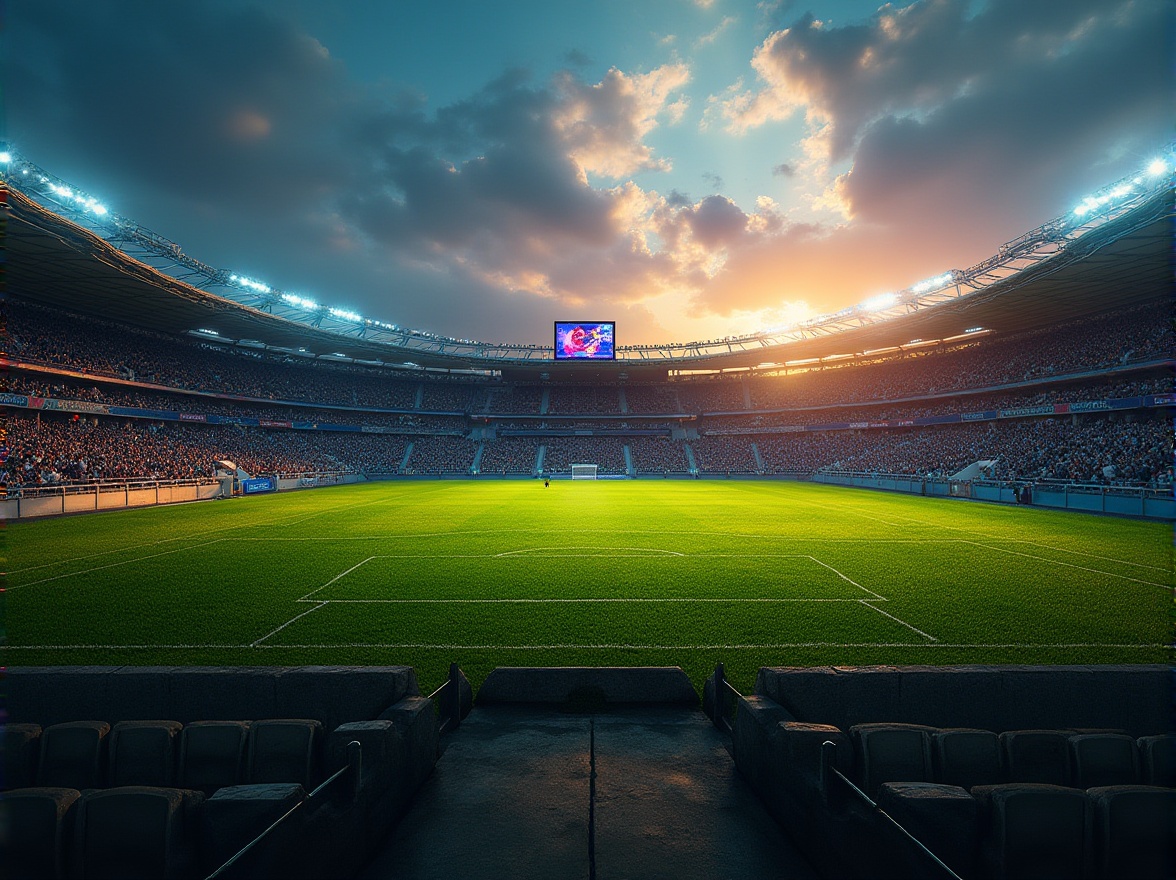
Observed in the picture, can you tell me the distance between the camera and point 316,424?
5869 centimetres

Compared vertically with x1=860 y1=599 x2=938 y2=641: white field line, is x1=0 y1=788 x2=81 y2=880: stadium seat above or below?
Result: above

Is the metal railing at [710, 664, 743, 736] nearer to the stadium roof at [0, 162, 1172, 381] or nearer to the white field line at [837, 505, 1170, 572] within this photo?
the white field line at [837, 505, 1170, 572]

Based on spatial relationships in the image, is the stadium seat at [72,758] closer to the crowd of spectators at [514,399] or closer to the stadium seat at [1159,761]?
the stadium seat at [1159,761]

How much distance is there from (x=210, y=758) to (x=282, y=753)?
1.76ft

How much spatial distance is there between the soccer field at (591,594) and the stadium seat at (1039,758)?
3.12 meters

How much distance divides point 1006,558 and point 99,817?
18839mm

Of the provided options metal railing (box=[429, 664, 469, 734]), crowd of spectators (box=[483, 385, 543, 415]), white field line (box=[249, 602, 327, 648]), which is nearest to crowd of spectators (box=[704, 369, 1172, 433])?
crowd of spectators (box=[483, 385, 543, 415])

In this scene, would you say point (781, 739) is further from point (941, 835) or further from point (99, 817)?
point (99, 817)

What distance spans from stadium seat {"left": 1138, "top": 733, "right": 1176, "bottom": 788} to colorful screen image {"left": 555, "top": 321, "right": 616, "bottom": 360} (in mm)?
49749

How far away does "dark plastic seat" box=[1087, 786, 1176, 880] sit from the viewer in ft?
9.32

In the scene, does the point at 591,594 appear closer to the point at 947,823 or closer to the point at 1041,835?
the point at 947,823

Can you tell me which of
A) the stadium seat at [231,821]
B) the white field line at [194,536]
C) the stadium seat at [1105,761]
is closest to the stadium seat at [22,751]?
the stadium seat at [231,821]

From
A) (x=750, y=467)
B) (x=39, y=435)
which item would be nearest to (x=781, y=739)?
(x=39, y=435)

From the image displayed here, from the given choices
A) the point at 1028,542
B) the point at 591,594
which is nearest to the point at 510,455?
the point at 1028,542
